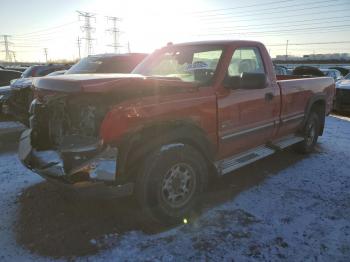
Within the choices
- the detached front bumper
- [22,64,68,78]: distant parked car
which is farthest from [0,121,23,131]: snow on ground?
the detached front bumper

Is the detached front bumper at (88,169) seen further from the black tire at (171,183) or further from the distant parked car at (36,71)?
the distant parked car at (36,71)

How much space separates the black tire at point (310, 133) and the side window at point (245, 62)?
6.12 ft

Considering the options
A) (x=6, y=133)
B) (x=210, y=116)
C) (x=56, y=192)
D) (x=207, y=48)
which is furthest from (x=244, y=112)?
(x=6, y=133)

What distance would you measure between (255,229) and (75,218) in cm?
190

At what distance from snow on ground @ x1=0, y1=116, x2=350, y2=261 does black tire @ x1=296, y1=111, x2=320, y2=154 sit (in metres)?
1.15

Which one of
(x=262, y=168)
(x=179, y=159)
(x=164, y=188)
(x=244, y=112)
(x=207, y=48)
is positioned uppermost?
(x=207, y=48)

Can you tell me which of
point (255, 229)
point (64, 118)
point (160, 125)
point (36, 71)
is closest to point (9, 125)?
point (36, 71)

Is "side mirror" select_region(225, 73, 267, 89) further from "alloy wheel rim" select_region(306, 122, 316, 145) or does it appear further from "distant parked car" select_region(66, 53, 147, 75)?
"distant parked car" select_region(66, 53, 147, 75)

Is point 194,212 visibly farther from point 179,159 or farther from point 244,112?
point 244,112

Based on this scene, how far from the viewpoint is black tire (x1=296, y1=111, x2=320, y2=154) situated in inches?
239

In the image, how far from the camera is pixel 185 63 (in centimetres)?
455

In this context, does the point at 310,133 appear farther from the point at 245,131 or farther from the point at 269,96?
the point at 245,131

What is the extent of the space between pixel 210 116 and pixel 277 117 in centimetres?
163

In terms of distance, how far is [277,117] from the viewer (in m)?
5.02
